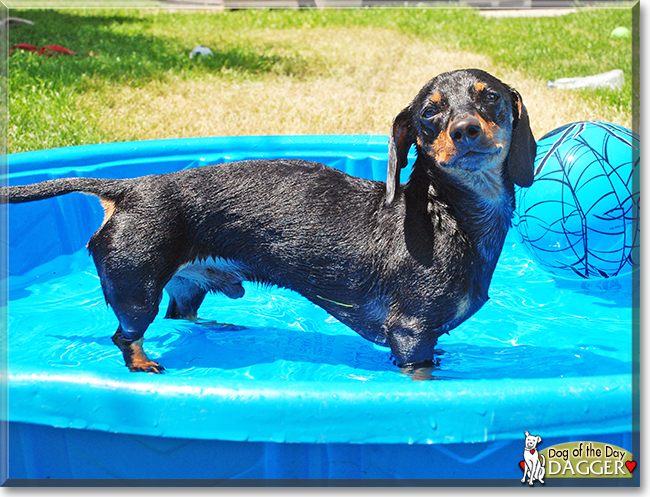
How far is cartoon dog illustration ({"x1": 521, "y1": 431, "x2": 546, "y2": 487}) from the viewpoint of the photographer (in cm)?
192

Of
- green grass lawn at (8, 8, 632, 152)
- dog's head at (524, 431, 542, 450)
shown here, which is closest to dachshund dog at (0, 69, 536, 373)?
dog's head at (524, 431, 542, 450)

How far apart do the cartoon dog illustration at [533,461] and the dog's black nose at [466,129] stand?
3.02 ft

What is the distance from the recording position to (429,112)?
2.26 metres

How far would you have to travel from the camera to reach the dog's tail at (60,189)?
256 cm

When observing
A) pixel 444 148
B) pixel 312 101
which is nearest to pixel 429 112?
pixel 444 148

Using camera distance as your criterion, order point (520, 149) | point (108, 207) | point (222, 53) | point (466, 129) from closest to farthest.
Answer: point (466, 129) → point (520, 149) → point (108, 207) → point (222, 53)

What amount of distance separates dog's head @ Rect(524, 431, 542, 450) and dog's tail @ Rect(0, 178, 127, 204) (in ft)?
5.81

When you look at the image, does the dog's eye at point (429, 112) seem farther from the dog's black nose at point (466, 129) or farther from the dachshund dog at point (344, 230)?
the dog's black nose at point (466, 129)

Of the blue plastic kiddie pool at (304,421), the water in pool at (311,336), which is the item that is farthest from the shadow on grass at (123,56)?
the blue plastic kiddie pool at (304,421)

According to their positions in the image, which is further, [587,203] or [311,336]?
[311,336]

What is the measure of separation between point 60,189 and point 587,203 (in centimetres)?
241

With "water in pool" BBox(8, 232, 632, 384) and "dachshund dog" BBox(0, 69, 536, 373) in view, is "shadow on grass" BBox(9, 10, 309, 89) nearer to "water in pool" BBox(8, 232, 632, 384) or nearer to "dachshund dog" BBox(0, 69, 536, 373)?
"water in pool" BBox(8, 232, 632, 384)

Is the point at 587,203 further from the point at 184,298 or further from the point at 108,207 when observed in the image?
the point at 108,207

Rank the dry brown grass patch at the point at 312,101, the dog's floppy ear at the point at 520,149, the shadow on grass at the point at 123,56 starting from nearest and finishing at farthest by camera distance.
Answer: the dog's floppy ear at the point at 520,149 → the dry brown grass patch at the point at 312,101 → the shadow on grass at the point at 123,56
